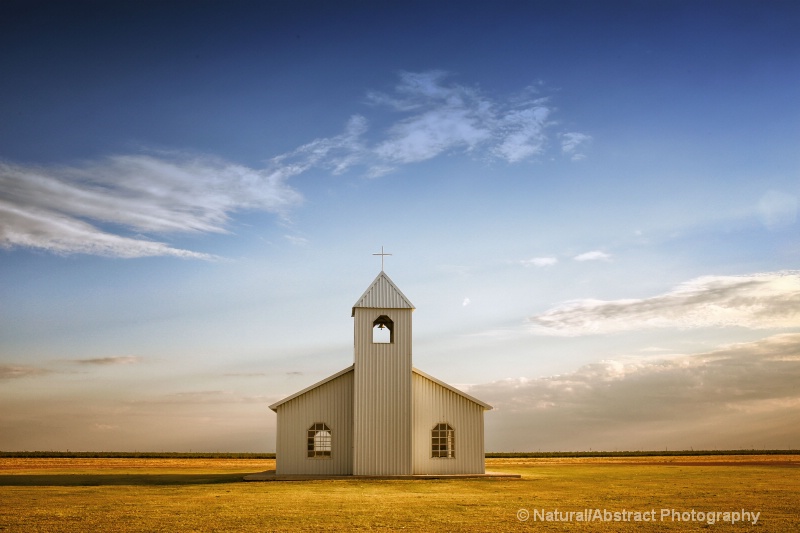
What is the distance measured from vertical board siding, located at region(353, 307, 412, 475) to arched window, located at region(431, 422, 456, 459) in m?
1.63

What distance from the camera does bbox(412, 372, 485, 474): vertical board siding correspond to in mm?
31812

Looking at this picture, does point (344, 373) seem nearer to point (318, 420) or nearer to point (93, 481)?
point (318, 420)

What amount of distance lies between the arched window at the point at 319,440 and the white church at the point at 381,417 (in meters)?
0.04

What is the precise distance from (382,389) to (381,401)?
20.9 inches

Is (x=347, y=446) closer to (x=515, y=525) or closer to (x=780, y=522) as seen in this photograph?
(x=515, y=525)

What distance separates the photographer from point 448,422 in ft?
106

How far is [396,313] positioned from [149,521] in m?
17.5

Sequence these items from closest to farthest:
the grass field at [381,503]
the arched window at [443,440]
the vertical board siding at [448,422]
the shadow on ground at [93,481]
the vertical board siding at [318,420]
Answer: the grass field at [381,503]
the shadow on ground at [93,481]
the vertical board siding at [318,420]
the vertical board siding at [448,422]
the arched window at [443,440]

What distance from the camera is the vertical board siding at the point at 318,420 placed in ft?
103

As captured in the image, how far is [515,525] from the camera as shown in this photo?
15242 millimetres

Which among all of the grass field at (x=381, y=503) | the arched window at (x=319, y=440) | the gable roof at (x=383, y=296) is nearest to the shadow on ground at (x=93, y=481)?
the grass field at (x=381, y=503)

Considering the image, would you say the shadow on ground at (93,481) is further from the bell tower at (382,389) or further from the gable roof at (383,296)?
the gable roof at (383,296)

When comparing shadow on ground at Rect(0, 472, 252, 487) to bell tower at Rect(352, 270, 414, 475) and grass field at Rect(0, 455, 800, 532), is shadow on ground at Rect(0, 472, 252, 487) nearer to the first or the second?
grass field at Rect(0, 455, 800, 532)

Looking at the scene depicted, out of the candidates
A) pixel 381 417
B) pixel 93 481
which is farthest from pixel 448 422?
pixel 93 481
